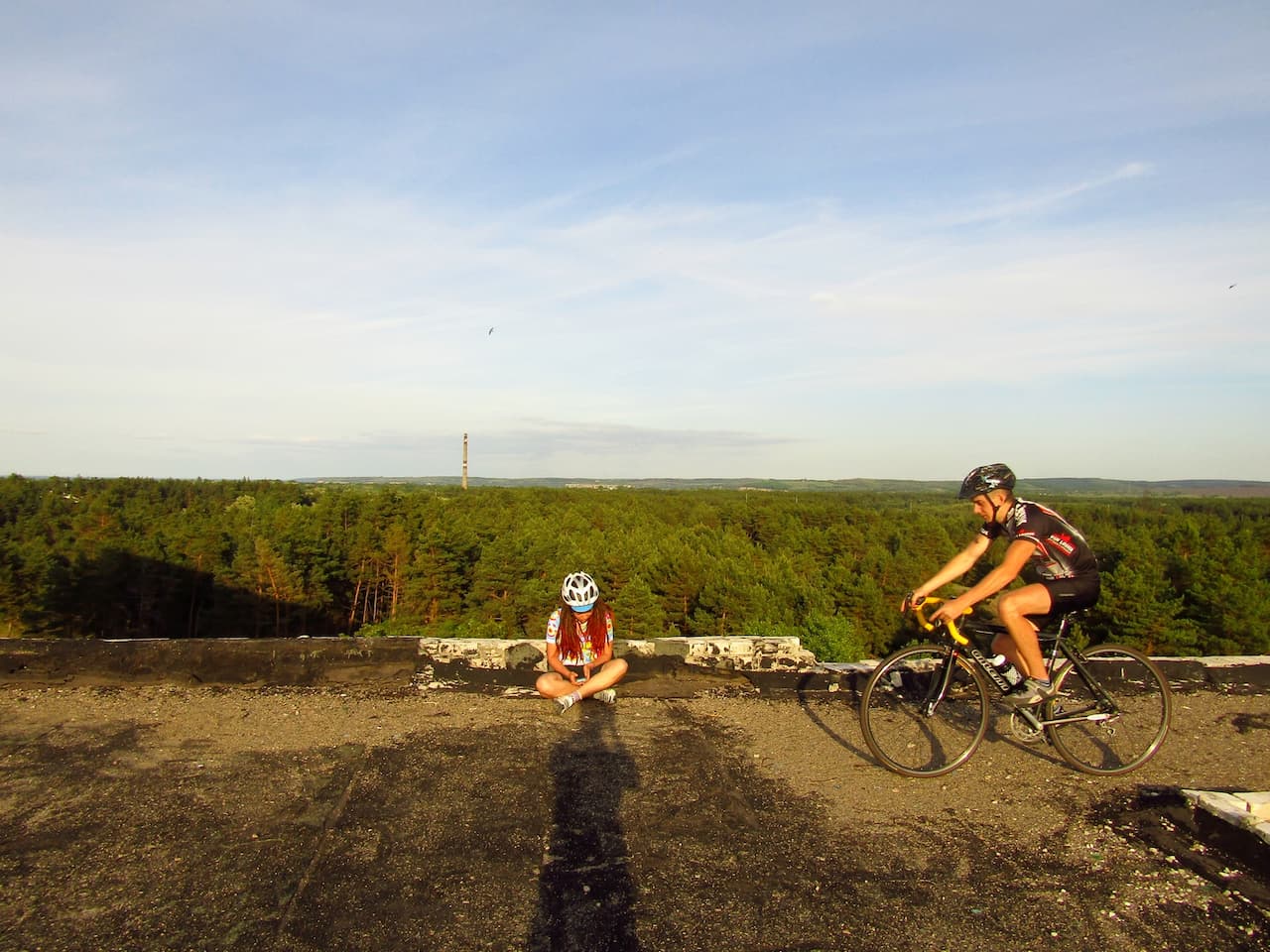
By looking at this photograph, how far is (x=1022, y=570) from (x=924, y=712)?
111 cm

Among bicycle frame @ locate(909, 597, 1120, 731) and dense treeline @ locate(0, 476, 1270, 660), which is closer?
bicycle frame @ locate(909, 597, 1120, 731)

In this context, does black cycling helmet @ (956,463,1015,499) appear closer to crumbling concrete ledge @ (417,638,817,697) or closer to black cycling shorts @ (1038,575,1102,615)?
black cycling shorts @ (1038,575,1102,615)

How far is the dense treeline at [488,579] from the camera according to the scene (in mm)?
38438

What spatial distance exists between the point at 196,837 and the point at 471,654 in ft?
9.84

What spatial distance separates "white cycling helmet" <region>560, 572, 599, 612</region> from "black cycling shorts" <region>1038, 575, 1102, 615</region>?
10.4ft

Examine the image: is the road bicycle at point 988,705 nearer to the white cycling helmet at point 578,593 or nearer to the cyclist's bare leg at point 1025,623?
the cyclist's bare leg at point 1025,623

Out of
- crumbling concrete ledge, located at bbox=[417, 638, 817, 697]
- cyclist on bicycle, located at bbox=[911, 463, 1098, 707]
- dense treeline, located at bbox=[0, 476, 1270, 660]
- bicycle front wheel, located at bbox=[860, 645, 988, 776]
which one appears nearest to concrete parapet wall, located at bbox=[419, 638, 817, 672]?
crumbling concrete ledge, located at bbox=[417, 638, 817, 697]

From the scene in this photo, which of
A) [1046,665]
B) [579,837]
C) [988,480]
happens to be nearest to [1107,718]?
[1046,665]

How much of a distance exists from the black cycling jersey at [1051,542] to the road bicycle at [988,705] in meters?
0.35

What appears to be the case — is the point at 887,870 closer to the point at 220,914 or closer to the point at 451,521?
the point at 220,914

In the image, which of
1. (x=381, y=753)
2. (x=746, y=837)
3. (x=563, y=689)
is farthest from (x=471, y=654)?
(x=746, y=837)

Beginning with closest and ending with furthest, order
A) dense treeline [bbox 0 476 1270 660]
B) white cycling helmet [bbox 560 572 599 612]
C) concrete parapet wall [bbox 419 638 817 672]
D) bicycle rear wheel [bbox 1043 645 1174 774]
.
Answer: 1. bicycle rear wheel [bbox 1043 645 1174 774]
2. white cycling helmet [bbox 560 572 599 612]
3. concrete parapet wall [bbox 419 638 817 672]
4. dense treeline [bbox 0 476 1270 660]

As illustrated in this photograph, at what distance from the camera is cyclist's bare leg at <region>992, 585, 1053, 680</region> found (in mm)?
4840

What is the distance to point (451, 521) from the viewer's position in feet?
176
